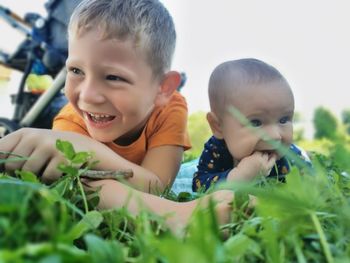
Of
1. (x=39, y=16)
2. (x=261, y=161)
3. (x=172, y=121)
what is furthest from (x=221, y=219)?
(x=39, y=16)

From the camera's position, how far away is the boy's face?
1186 millimetres

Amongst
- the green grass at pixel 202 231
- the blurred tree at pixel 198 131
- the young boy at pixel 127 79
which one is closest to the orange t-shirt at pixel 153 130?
the young boy at pixel 127 79

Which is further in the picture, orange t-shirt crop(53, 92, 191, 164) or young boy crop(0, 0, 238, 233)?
orange t-shirt crop(53, 92, 191, 164)

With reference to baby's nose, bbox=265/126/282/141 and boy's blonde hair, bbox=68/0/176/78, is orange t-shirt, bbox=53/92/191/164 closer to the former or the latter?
boy's blonde hair, bbox=68/0/176/78

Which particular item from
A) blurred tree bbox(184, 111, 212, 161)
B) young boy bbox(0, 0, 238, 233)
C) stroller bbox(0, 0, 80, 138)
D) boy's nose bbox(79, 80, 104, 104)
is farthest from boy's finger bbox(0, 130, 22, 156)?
blurred tree bbox(184, 111, 212, 161)

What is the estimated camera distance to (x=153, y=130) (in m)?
1.45

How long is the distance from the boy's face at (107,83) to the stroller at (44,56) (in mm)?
1768

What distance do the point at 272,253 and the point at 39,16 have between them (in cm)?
333

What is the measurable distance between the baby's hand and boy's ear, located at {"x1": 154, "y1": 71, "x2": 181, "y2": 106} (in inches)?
12.0

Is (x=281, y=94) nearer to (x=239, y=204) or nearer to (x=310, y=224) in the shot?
(x=239, y=204)

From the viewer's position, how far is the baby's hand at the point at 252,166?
1.17m

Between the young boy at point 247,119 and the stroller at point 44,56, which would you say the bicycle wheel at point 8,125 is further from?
the young boy at point 247,119

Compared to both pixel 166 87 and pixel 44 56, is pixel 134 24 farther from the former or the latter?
pixel 44 56

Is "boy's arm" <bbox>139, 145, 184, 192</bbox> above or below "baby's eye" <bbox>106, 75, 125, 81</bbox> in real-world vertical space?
below
